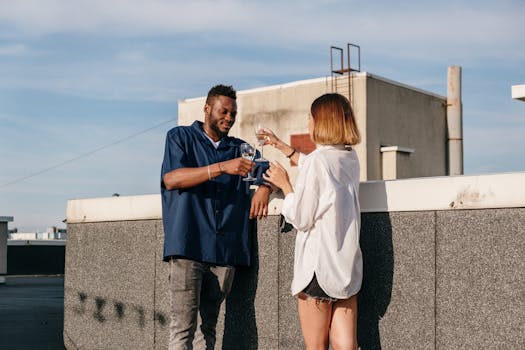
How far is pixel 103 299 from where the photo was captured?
7.37 meters

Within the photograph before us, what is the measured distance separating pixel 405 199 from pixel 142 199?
8.38ft

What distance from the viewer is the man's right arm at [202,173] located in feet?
16.4

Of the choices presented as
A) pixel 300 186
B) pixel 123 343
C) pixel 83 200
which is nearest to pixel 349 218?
pixel 300 186

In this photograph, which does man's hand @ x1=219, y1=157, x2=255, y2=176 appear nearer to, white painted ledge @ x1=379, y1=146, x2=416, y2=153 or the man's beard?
the man's beard

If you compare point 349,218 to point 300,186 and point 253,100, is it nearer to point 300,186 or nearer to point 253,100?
point 300,186

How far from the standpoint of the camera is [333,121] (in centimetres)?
440

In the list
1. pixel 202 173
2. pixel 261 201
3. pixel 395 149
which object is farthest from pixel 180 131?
pixel 395 149

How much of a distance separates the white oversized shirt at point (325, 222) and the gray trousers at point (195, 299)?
100cm

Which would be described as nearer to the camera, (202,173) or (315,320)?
(315,320)

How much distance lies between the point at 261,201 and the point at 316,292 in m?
1.21

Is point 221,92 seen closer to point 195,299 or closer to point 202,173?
point 202,173

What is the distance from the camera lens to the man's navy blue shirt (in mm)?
5355

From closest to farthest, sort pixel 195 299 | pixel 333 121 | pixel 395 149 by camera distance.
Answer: pixel 333 121
pixel 195 299
pixel 395 149

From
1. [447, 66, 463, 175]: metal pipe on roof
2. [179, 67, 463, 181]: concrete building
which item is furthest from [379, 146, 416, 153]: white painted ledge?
[447, 66, 463, 175]: metal pipe on roof
